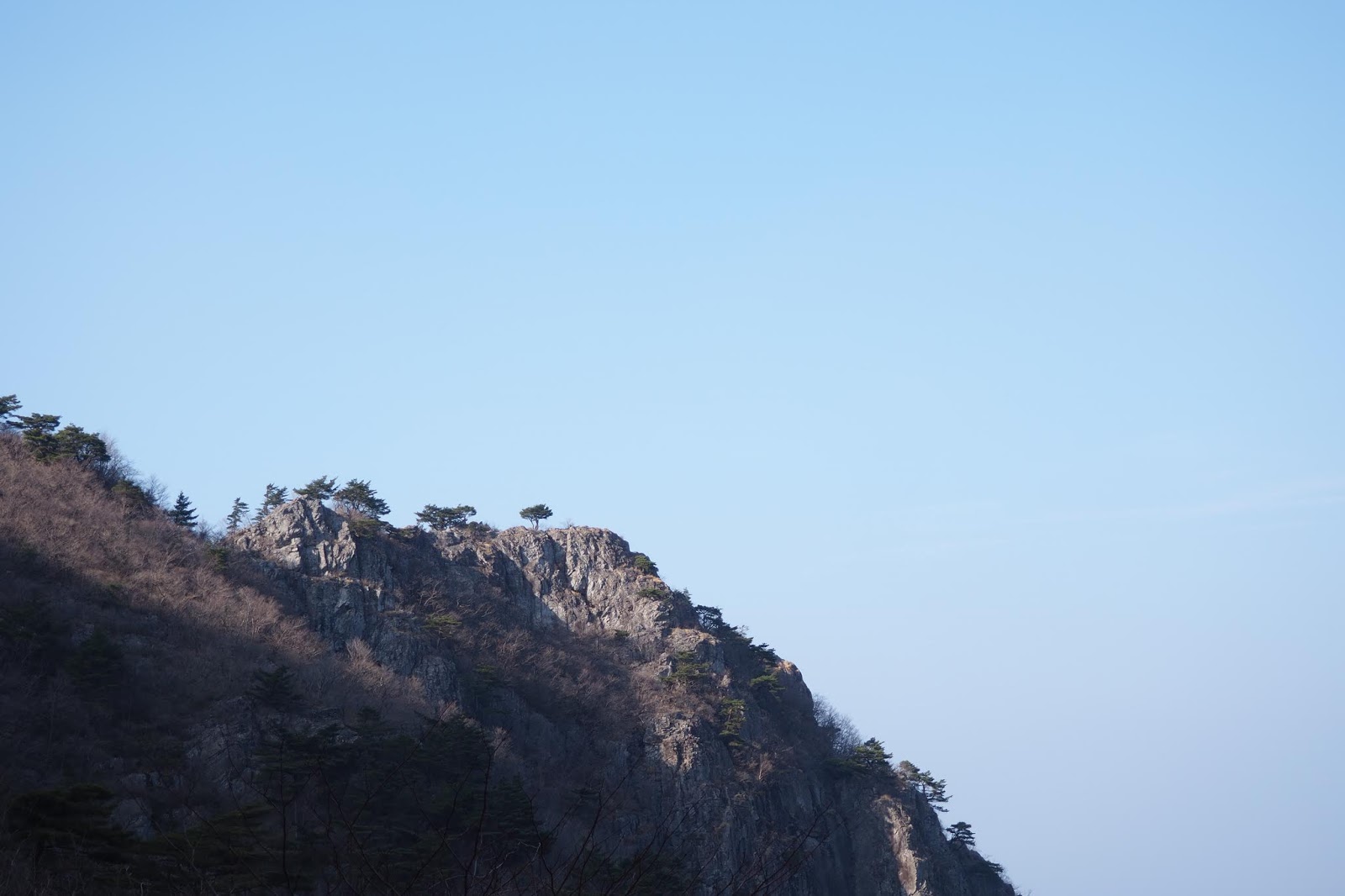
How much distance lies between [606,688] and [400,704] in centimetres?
1524

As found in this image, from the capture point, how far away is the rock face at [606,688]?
177 feet

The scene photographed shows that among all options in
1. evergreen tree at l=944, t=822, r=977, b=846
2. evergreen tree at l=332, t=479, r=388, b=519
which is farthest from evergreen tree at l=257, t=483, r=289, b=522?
evergreen tree at l=944, t=822, r=977, b=846

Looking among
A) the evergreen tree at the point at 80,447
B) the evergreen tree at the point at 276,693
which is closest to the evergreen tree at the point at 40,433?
the evergreen tree at the point at 80,447

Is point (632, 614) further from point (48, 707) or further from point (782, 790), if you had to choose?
point (48, 707)

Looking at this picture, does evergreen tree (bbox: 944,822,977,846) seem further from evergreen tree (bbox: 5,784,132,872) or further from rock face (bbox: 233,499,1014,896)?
evergreen tree (bbox: 5,784,132,872)

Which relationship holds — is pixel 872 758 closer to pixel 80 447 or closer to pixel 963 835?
pixel 963 835

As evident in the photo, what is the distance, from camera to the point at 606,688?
201 feet

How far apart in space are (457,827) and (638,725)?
29.9 meters

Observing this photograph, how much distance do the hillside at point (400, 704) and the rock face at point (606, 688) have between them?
0.53 ft

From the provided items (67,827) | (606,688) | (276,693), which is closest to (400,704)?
(276,693)

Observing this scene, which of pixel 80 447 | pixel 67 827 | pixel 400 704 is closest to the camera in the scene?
pixel 67 827

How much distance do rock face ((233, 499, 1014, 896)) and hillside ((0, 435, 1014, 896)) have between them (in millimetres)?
163

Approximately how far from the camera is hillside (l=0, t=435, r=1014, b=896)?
96.8 feet

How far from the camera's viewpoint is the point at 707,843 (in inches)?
1953
